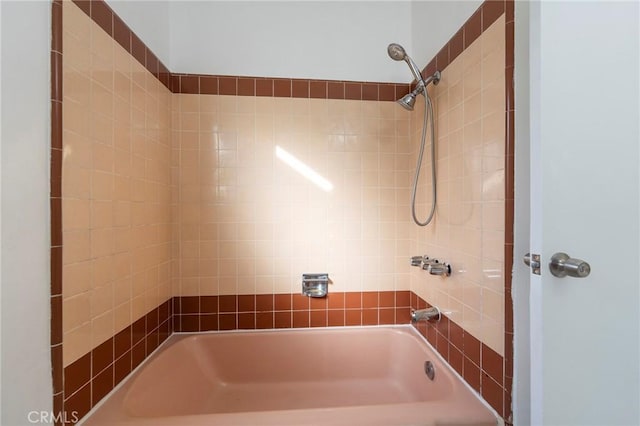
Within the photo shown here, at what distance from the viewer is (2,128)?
0.73m

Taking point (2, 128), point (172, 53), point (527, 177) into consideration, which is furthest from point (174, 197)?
point (527, 177)

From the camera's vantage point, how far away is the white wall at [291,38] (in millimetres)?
1656

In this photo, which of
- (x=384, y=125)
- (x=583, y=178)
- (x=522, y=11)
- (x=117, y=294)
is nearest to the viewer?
(x=583, y=178)

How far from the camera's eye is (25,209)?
784 mm

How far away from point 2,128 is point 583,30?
1417mm

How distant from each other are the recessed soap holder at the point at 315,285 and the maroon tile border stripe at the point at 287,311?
53 millimetres

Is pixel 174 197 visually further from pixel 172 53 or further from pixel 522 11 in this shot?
pixel 522 11

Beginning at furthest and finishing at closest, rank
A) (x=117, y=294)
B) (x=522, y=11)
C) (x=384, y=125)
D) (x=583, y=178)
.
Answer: (x=384, y=125) → (x=117, y=294) → (x=522, y=11) → (x=583, y=178)

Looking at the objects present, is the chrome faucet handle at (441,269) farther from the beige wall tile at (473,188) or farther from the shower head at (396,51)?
the shower head at (396,51)

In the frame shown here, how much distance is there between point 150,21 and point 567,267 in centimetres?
186

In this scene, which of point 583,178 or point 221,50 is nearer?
point 583,178

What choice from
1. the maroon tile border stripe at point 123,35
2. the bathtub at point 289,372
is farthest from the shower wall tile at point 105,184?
the bathtub at point 289,372

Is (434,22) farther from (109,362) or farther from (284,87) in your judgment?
(109,362)

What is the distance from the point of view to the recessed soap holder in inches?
66.3
